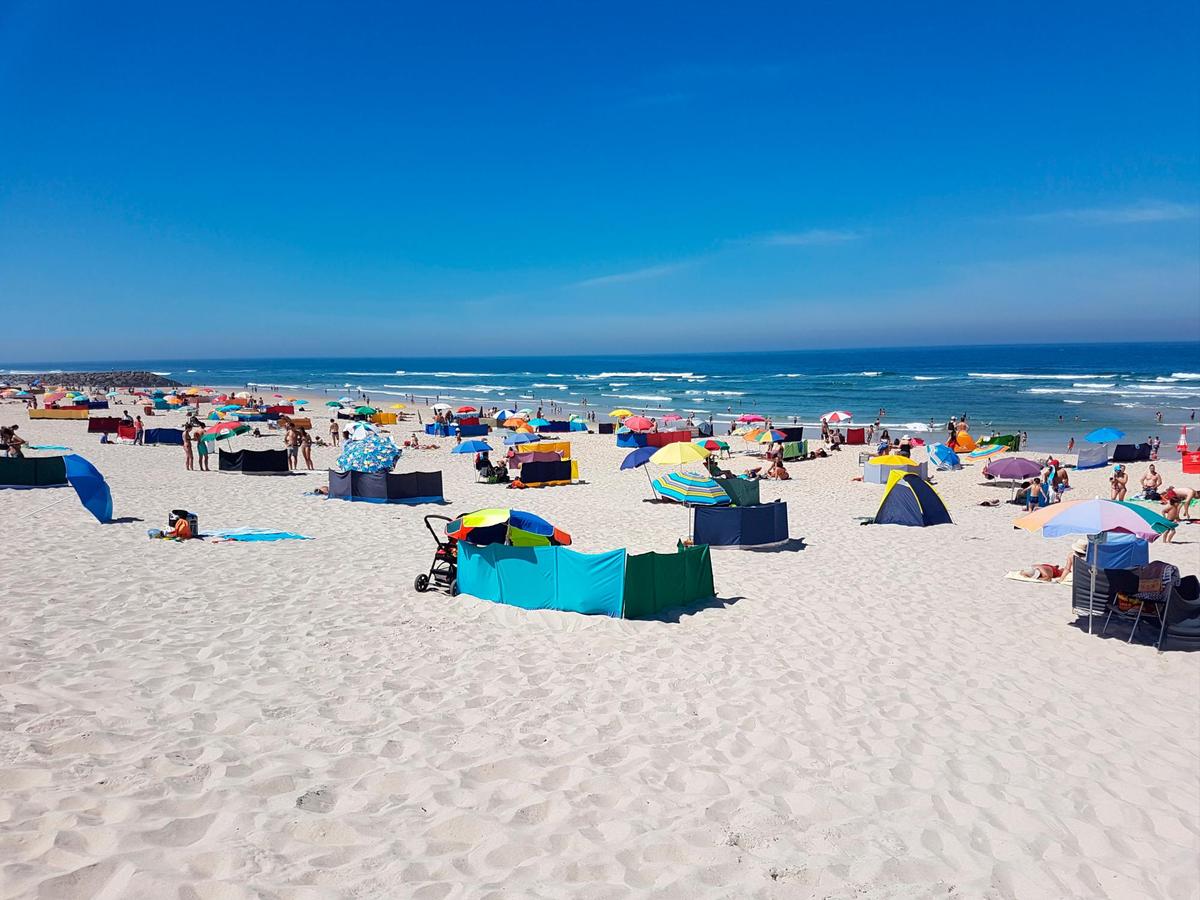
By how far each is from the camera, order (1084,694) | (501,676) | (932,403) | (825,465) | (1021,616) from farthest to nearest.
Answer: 1. (932,403)
2. (825,465)
3. (1021,616)
4. (1084,694)
5. (501,676)

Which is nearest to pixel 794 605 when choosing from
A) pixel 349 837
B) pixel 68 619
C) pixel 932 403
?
pixel 349 837

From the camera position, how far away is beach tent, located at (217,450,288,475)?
22375 mm

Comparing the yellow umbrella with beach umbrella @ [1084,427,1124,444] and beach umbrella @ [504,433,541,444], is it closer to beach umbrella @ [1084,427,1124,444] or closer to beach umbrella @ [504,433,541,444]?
beach umbrella @ [1084,427,1124,444]

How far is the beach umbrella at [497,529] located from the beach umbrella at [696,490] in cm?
598

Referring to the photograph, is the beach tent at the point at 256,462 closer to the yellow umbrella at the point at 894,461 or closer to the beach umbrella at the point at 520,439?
the beach umbrella at the point at 520,439

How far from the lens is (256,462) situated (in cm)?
2236

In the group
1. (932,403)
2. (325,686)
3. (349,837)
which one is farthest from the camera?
(932,403)

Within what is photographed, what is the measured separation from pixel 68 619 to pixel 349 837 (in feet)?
17.2

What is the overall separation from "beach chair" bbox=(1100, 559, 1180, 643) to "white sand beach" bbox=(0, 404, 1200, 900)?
405mm

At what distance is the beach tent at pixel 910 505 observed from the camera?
16266 millimetres

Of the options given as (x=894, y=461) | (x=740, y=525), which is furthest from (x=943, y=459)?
(x=740, y=525)

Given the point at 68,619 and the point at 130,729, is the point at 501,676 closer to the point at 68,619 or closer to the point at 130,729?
the point at 130,729

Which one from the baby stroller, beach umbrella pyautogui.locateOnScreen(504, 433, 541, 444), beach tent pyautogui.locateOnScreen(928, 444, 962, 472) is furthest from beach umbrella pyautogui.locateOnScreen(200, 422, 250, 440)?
beach tent pyautogui.locateOnScreen(928, 444, 962, 472)

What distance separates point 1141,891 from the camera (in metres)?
4.46
